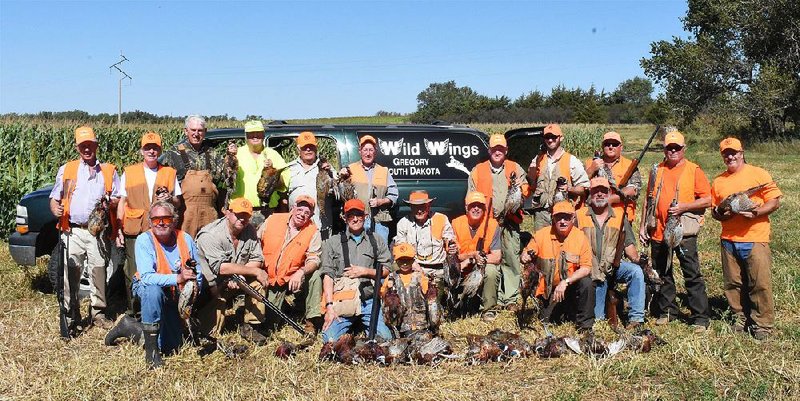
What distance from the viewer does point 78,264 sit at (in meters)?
6.48

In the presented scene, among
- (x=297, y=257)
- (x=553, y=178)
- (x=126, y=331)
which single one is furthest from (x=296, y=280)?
(x=553, y=178)

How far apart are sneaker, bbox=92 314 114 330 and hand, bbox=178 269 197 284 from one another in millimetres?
1639

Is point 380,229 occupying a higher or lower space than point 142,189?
lower

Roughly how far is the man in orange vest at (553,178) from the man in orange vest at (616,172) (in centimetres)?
20

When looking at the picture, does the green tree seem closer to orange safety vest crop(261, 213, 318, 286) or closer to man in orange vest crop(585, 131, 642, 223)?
man in orange vest crop(585, 131, 642, 223)

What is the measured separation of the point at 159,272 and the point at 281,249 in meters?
1.20

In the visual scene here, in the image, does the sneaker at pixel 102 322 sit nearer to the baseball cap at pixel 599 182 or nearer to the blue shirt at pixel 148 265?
the blue shirt at pixel 148 265

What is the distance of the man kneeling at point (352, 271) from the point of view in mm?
6086

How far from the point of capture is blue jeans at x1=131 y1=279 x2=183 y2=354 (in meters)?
5.45

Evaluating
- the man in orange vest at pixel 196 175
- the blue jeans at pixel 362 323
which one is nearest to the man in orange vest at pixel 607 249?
the blue jeans at pixel 362 323

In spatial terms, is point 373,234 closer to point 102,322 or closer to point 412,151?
point 412,151

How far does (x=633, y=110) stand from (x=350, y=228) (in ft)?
203

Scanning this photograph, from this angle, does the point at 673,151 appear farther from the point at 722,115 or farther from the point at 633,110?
the point at 633,110

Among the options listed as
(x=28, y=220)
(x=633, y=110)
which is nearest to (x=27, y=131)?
(x=28, y=220)
